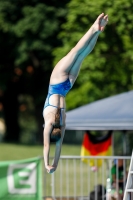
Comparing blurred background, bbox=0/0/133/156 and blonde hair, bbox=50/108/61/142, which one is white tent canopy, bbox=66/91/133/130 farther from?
blurred background, bbox=0/0/133/156

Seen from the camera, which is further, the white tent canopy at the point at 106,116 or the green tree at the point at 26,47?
the green tree at the point at 26,47

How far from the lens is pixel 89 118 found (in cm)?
1464

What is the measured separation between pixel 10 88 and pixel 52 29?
29.5 feet

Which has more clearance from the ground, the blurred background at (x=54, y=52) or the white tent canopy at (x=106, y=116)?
the blurred background at (x=54, y=52)

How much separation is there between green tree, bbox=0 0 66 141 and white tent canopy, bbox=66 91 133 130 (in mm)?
24675

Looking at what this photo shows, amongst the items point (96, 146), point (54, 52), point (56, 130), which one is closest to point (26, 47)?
point (54, 52)

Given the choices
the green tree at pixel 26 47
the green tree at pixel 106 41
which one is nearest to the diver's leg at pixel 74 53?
the green tree at pixel 106 41

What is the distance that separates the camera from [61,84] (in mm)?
8477

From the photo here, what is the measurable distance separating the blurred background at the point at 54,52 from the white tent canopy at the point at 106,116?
279 inches

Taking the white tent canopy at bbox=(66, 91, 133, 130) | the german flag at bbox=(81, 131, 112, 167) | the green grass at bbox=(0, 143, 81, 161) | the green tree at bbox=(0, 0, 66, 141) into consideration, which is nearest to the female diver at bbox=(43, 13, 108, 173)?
the white tent canopy at bbox=(66, 91, 133, 130)

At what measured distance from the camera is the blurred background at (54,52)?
76.9 feet

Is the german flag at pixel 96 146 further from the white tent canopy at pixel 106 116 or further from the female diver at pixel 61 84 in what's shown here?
the female diver at pixel 61 84

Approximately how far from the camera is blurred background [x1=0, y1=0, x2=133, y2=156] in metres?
23.5

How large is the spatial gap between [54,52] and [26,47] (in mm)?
14923
